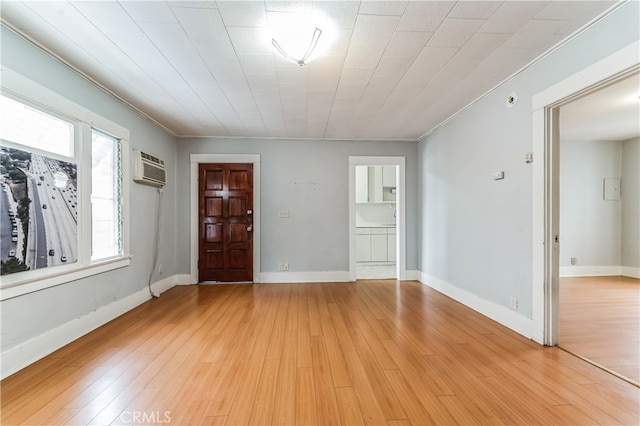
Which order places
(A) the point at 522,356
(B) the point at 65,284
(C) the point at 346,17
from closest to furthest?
(C) the point at 346,17 → (A) the point at 522,356 → (B) the point at 65,284

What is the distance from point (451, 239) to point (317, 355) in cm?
256

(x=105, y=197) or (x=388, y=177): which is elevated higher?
(x=388, y=177)

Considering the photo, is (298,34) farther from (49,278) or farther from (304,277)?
(304,277)

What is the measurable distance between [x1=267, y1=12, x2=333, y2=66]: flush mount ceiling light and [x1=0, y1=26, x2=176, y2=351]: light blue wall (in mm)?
1810

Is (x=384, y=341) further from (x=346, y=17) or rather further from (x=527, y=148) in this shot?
(x=346, y=17)

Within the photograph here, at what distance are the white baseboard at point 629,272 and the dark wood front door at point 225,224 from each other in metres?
6.55

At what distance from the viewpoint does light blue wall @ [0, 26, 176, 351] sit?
205 cm

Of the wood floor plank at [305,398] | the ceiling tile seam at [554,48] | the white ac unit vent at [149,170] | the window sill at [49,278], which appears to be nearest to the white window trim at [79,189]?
the window sill at [49,278]

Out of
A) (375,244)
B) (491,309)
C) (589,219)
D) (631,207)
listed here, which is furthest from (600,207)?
(375,244)

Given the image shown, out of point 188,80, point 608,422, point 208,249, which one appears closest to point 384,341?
point 608,422

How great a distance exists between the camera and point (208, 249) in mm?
4832

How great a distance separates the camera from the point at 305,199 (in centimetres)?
496

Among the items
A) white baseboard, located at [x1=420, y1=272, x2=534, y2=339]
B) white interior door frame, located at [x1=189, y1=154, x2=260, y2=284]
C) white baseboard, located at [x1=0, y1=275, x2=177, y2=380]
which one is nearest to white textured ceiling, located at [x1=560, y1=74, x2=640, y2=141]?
white baseboard, located at [x1=420, y1=272, x2=534, y2=339]

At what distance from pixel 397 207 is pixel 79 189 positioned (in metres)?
4.26
